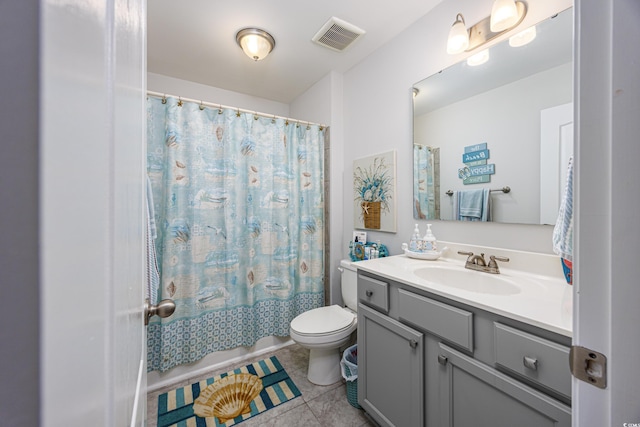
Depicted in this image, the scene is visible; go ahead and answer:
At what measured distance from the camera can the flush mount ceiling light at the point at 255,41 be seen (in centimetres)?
176

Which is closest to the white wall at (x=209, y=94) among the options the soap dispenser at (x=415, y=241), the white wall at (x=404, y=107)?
the white wall at (x=404, y=107)

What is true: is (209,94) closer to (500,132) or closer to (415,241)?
(415,241)

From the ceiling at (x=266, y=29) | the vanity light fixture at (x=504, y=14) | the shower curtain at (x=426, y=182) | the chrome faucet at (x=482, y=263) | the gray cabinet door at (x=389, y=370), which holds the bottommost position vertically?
the gray cabinet door at (x=389, y=370)

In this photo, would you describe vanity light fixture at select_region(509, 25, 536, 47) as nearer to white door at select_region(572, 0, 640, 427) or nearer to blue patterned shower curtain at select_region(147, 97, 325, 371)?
white door at select_region(572, 0, 640, 427)

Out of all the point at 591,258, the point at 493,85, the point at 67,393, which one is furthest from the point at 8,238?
the point at 493,85

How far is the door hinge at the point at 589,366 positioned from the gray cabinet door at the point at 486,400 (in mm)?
455

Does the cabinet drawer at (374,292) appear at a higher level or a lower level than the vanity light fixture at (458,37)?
lower

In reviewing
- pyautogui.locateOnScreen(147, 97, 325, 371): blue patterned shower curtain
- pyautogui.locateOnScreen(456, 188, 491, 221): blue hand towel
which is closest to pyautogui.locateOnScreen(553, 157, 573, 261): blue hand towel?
pyautogui.locateOnScreen(456, 188, 491, 221): blue hand towel

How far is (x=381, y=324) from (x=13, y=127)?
4.47 feet

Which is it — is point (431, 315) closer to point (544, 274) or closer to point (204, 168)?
point (544, 274)

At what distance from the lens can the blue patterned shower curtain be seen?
5.65ft

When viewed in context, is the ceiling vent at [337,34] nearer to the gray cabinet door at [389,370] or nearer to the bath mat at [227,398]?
the gray cabinet door at [389,370]

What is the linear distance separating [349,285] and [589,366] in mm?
1564

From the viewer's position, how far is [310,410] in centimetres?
149
